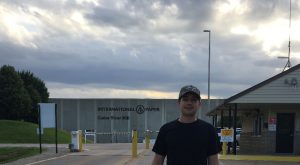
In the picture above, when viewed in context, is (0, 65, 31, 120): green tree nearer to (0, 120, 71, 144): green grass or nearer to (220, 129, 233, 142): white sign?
(0, 120, 71, 144): green grass

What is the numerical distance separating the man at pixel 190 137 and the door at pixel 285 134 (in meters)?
20.8

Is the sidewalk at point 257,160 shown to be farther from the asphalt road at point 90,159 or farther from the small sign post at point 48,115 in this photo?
the small sign post at point 48,115

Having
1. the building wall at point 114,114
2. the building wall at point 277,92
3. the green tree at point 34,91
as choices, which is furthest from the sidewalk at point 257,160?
the building wall at point 114,114

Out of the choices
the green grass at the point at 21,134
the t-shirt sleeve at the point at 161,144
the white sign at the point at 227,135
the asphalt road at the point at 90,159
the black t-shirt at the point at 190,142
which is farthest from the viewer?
the green grass at the point at 21,134

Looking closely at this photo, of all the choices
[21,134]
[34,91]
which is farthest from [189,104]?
[34,91]

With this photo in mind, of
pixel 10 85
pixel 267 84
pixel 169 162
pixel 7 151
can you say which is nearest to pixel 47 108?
pixel 7 151

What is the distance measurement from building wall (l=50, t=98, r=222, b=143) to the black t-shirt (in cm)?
5714

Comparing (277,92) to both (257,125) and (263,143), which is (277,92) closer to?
(263,143)

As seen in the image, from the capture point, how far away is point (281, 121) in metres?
24.5

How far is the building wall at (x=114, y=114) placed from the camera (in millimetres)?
61778

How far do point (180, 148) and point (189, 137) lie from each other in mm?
128

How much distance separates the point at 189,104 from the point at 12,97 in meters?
50.9

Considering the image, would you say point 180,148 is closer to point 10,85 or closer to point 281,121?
point 281,121

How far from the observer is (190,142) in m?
4.32
